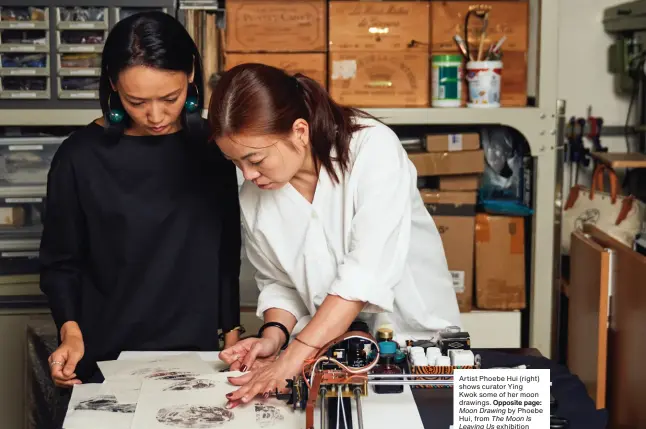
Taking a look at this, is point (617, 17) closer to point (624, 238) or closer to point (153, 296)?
point (624, 238)

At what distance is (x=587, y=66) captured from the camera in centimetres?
312

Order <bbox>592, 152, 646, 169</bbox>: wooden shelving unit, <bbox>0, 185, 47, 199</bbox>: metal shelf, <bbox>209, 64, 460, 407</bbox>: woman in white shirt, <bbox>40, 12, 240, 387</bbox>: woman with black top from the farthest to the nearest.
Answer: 1. <bbox>0, 185, 47, 199</bbox>: metal shelf
2. <bbox>592, 152, 646, 169</bbox>: wooden shelving unit
3. <bbox>40, 12, 240, 387</bbox>: woman with black top
4. <bbox>209, 64, 460, 407</bbox>: woman in white shirt

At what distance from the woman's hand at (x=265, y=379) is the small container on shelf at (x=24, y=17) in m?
1.58

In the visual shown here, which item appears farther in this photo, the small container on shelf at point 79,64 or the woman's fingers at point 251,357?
the small container on shelf at point 79,64

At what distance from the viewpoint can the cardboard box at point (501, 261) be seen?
270 cm

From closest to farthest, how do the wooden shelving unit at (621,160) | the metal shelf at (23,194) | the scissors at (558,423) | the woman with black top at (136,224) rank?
1. the scissors at (558,423)
2. the woman with black top at (136,224)
3. the wooden shelving unit at (621,160)
4. the metal shelf at (23,194)

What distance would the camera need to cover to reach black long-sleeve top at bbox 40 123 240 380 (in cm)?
168

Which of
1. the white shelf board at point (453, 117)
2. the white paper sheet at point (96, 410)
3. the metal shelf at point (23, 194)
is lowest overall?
the white paper sheet at point (96, 410)

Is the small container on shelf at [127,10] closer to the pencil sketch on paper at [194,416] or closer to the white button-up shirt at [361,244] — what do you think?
the white button-up shirt at [361,244]

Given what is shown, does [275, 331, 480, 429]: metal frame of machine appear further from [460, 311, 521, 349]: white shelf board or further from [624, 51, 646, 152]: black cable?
[624, 51, 646, 152]: black cable

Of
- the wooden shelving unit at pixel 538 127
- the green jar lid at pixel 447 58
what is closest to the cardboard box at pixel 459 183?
the wooden shelving unit at pixel 538 127

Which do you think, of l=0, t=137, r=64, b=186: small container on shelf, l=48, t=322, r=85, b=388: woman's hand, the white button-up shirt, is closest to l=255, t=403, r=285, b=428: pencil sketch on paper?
the white button-up shirt

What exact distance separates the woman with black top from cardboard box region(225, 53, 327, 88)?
2.95 feet

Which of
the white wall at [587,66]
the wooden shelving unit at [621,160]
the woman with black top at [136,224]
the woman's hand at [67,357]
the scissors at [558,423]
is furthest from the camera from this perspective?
the white wall at [587,66]
